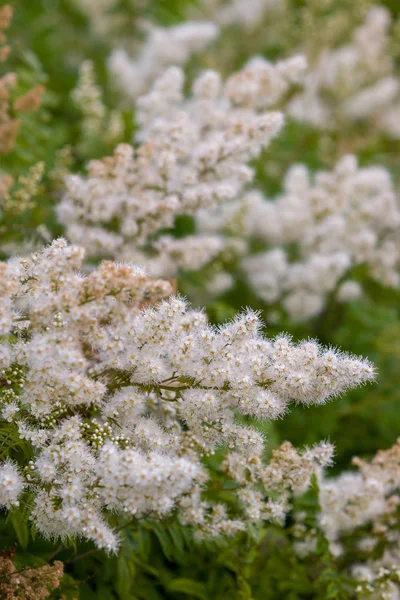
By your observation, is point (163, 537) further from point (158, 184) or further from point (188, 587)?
point (158, 184)

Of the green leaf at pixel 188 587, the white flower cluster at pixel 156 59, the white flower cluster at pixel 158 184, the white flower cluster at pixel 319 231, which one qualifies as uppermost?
the white flower cluster at pixel 156 59

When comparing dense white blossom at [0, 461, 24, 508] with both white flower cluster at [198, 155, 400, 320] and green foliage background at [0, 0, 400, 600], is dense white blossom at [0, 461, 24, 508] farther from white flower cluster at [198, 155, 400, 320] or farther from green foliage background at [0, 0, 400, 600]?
white flower cluster at [198, 155, 400, 320]

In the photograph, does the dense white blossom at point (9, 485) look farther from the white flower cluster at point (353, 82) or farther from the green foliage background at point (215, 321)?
the white flower cluster at point (353, 82)

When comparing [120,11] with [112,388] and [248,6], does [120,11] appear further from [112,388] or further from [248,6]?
[112,388]

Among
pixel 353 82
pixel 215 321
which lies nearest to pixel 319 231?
pixel 215 321

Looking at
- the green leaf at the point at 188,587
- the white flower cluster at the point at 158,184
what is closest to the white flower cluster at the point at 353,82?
the white flower cluster at the point at 158,184
